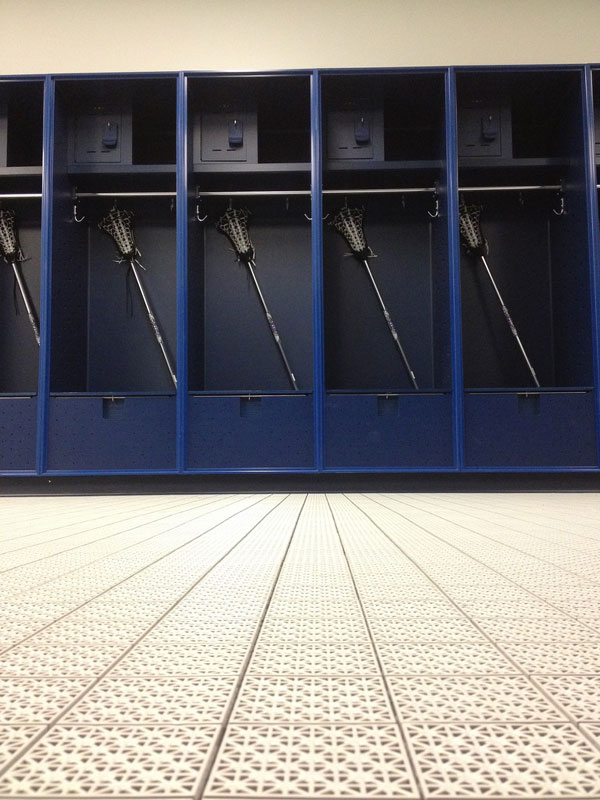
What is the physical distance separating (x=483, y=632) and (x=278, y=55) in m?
4.55

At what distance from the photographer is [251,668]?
0.66 meters

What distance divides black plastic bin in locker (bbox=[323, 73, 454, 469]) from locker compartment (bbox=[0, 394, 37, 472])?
1.69 meters

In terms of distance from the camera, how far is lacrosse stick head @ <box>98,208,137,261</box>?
4062 mm

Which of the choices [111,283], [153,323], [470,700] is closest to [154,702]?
[470,700]

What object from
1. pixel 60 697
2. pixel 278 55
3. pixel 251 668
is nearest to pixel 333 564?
pixel 251 668

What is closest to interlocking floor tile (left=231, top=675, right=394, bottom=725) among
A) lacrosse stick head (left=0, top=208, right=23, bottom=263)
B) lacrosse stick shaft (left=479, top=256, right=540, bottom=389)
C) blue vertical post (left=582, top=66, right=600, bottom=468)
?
blue vertical post (left=582, top=66, right=600, bottom=468)

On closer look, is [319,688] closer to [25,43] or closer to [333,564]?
[333,564]

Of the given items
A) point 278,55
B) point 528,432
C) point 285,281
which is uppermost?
point 278,55

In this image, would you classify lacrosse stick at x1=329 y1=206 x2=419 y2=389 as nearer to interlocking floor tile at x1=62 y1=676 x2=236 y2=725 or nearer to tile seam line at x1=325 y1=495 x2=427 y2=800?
tile seam line at x1=325 y1=495 x2=427 y2=800

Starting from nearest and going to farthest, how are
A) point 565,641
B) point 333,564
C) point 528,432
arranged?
point 565,641 < point 333,564 < point 528,432

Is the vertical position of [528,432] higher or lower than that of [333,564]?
higher

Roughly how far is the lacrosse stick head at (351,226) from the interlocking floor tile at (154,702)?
369 centimetres

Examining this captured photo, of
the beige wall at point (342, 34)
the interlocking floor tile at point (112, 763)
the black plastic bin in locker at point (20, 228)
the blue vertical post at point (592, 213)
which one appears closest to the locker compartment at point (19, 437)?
the black plastic bin in locker at point (20, 228)

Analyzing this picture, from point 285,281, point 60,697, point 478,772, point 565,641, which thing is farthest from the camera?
point 285,281
